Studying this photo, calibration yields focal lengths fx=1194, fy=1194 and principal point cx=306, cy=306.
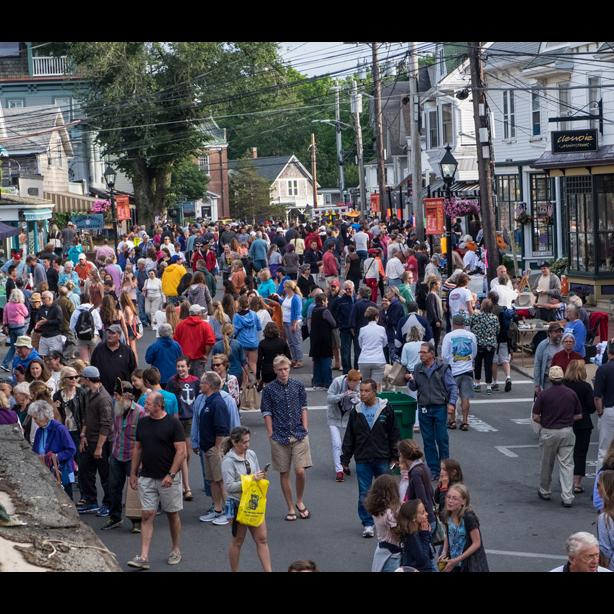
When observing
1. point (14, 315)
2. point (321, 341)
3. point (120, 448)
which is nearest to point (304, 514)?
point (120, 448)

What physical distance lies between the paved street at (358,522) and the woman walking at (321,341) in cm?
289

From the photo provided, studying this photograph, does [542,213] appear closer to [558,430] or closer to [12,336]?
[12,336]

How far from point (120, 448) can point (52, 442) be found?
816mm

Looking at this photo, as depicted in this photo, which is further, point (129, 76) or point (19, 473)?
point (129, 76)

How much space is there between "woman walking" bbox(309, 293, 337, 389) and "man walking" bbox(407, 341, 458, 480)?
5.42 m

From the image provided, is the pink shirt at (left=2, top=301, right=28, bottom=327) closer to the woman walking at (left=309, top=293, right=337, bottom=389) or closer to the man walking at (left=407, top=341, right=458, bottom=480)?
the woman walking at (left=309, top=293, right=337, bottom=389)

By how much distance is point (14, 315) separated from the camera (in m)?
22.3

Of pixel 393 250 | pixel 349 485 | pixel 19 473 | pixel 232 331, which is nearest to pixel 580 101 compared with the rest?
pixel 393 250

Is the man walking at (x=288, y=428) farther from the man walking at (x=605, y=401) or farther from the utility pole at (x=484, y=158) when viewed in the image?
the utility pole at (x=484, y=158)

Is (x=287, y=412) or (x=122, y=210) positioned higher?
(x=122, y=210)

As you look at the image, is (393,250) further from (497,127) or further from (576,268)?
(497,127)

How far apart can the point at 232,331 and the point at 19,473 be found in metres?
5.63

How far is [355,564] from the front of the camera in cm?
1095

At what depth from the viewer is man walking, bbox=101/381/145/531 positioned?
40.7ft
